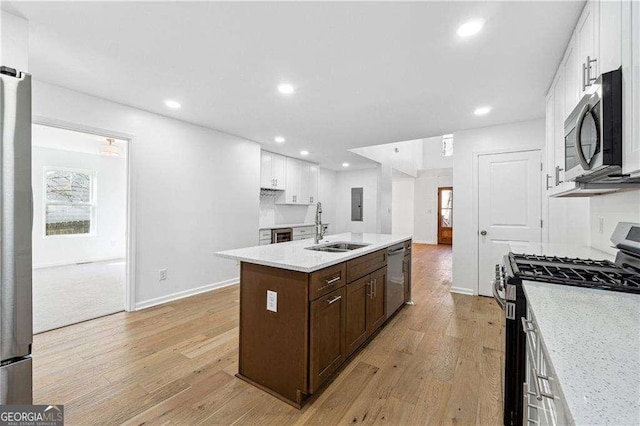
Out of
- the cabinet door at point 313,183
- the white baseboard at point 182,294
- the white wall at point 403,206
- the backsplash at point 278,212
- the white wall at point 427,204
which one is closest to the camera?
the white baseboard at point 182,294

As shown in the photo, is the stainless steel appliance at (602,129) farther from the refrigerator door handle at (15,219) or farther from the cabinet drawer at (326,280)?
the refrigerator door handle at (15,219)

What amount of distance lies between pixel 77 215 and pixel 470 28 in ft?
25.3

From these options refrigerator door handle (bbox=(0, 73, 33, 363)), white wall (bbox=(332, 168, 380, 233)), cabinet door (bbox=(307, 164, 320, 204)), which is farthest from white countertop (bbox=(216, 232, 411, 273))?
white wall (bbox=(332, 168, 380, 233))

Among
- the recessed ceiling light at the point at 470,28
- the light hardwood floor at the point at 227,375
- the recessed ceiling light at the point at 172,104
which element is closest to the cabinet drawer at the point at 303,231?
the light hardwood floor at the point at 227,375

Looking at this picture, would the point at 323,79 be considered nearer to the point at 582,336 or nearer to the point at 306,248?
the point at 306,248

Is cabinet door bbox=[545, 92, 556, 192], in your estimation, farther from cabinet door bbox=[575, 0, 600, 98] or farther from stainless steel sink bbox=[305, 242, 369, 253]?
stainless steel sink bbox=[305, 242, 369, 253]

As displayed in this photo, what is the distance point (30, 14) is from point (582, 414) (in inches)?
120

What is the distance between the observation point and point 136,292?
330cm

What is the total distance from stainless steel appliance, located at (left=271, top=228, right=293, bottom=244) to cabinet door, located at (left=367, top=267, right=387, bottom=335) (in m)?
3.17

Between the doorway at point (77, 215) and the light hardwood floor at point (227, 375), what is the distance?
1.59m

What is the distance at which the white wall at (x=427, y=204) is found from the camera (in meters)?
9.90

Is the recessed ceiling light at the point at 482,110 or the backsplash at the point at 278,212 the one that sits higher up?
the recessed ceiling light at the point at 482,110

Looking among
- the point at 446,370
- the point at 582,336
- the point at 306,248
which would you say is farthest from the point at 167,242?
the point at 582,336

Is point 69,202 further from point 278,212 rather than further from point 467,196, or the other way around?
point 467,196
